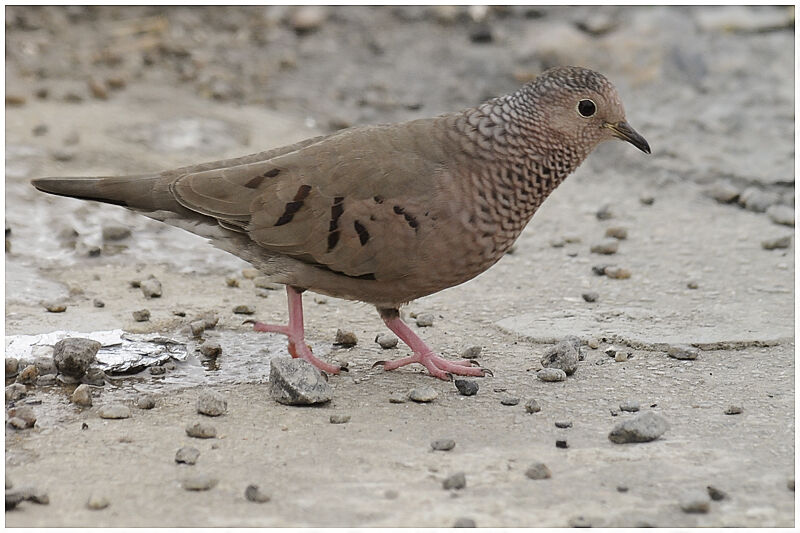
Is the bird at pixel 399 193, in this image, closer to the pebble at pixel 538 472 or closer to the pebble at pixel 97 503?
the pebble at pixel 538 472

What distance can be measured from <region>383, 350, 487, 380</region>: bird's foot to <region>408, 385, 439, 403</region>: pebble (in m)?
0.29

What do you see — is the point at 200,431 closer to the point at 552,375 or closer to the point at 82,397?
the point at 82,397

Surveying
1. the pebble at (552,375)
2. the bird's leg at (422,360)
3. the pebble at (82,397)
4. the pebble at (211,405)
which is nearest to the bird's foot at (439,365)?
the bird's leg at (422,360)

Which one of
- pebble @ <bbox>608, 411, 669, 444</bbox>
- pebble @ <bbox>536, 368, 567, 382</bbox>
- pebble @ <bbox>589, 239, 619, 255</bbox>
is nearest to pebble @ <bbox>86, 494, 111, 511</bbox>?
pebble @ <bbox>608, 411, 669, 444</bbox>

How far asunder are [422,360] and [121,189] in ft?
4.73

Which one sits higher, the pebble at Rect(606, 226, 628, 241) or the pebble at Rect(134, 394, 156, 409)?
the pebble at Rect(606, 226, 628, 241)

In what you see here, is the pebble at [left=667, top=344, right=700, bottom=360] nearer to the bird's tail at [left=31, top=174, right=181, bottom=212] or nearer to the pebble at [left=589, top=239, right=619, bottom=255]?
the pebble at [left=589, top=239, right=619, bottom=255]

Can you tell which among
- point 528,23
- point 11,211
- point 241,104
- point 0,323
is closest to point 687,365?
point 0,323

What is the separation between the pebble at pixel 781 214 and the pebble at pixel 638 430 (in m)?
3.17

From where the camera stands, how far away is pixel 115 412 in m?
4.06

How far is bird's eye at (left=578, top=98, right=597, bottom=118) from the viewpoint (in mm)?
4531

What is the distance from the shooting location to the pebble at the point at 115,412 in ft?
13.3

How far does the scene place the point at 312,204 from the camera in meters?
4.50

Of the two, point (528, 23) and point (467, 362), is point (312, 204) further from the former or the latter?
point (528, 23)
